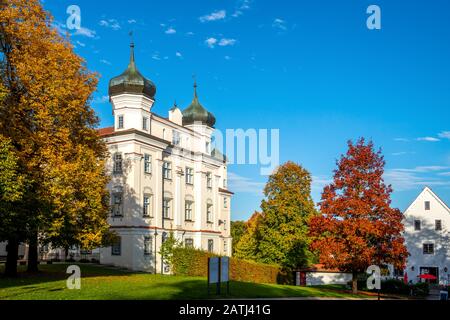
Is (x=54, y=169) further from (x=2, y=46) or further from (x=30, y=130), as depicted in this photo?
(x=2, y=46)

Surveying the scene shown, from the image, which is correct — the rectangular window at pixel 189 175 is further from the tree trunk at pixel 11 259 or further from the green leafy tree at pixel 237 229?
the green leafy tree at pixel 237 229

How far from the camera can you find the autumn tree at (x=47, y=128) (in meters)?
26.6

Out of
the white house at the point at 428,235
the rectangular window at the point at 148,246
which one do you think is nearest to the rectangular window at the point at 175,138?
the rectangular window at the point at 148,246

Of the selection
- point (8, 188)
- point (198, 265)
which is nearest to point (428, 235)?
point (198, 265)

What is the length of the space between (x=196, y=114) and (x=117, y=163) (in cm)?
1392

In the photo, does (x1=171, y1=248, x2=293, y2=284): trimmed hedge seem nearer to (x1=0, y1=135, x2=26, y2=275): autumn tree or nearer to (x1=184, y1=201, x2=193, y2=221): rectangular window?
(x1=184, y1=201, x2=193, y2=221): rectangular window

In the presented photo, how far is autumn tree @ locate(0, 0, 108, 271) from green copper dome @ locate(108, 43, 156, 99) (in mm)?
13649

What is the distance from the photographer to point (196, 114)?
5469 centimetres

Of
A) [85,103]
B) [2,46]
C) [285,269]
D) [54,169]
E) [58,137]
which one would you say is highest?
[2,46]

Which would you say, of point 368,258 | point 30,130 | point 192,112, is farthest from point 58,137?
point 192,112

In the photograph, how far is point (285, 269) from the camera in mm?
49500

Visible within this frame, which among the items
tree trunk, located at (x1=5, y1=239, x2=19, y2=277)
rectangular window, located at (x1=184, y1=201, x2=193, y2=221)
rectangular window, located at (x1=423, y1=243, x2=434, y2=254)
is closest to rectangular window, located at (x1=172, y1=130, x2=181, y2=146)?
rectangular window, located at (x1=184, y1=201, x2=193, y2=221)

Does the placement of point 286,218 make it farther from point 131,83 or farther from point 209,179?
point 131,83

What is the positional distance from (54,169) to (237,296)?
1165 centimetres
